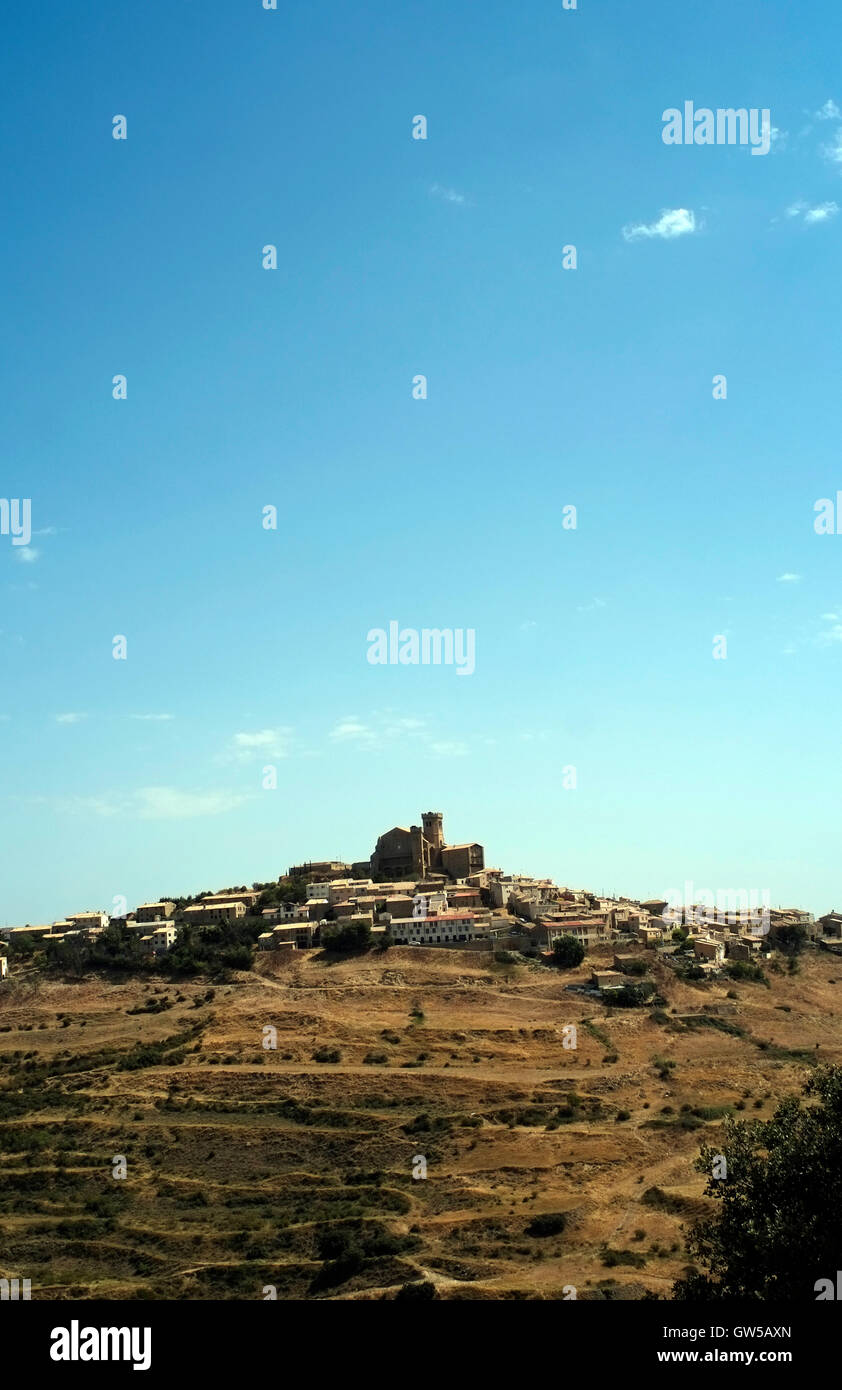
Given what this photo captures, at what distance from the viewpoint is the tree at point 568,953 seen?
63219 millimetres

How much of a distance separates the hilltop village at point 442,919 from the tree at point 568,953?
21 cm

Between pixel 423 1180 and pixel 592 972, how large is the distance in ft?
85.1

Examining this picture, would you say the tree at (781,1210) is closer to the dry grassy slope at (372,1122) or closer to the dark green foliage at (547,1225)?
the dry grassy slope at (372,1122)

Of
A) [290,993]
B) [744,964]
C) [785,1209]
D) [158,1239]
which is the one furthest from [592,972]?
[785,1209]

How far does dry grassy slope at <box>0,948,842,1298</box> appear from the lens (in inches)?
1299

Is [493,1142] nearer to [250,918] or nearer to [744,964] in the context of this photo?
[744,964]

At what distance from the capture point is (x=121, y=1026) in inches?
2270

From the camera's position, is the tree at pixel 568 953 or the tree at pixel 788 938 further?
the tree at pixel 788 938

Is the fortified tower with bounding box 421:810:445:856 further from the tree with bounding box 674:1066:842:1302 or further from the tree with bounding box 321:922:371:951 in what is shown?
the tree with bounding box 674:1066:842:1302

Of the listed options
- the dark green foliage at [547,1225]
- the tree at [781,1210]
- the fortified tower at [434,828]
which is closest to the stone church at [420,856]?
the fortified tower at [434,828]

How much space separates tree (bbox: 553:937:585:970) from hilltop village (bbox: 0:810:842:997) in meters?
0.21

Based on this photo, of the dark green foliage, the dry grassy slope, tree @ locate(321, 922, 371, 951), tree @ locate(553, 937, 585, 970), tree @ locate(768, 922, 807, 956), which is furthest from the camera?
tree @ locate(768, 922, 807, 956)

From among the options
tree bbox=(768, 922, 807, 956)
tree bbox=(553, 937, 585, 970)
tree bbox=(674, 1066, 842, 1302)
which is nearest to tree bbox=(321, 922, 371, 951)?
tree bbox=(553, 937, 585, 970)
